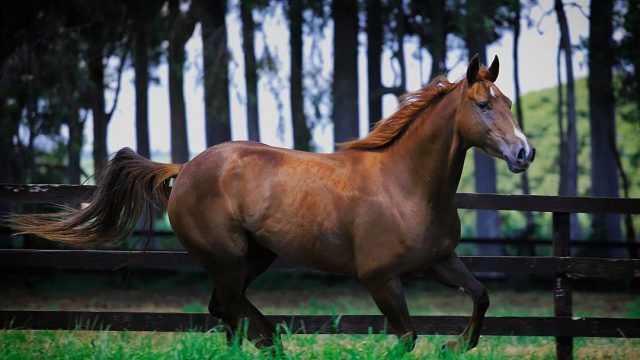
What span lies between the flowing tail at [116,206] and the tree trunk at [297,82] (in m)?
7.88

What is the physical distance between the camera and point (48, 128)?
1462cm

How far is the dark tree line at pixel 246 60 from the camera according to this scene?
13.4 meters

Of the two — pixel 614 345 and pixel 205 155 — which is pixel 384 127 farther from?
pixel 614 345

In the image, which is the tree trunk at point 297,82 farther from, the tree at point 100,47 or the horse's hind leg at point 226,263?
the horse's hind leg at point 226,263

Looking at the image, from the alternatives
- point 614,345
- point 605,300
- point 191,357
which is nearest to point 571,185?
point 605,300

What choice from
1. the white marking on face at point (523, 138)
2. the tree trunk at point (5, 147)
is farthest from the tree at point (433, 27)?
the white marking on face at point (523, 138)

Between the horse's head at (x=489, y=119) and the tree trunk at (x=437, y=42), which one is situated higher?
the tree trunk at (x=437, y=42)

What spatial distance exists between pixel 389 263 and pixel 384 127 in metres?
1.01

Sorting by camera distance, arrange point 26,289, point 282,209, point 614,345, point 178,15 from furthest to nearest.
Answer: point 178,15, point 26,289, point 614,345, point 282,209

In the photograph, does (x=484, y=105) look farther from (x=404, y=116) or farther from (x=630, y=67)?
(x=630, y=67)

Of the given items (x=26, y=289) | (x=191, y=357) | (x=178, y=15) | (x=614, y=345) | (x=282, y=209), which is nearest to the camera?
(x=191, y=357)

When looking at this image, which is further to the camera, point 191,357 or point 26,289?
point 26,289

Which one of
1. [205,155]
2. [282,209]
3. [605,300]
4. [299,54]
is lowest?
[605,300]

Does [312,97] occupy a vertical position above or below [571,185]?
above
